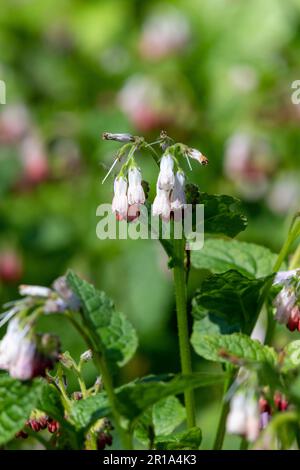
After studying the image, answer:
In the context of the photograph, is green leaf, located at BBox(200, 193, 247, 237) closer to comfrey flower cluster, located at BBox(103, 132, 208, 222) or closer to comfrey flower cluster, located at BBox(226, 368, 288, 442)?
comfrey flower cluster, located at BBox(103, 132, 208, 222)

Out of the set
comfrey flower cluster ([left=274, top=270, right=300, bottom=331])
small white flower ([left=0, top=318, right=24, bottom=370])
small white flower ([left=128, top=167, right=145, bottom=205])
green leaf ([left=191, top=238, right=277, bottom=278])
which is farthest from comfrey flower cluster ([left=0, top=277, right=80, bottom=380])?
green leaf ([left=191, top=238, right=277, bottom=278])

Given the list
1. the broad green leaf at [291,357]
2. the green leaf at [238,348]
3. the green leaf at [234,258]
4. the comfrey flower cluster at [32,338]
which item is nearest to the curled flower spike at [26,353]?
the comfrey flower cluster at [32,338]

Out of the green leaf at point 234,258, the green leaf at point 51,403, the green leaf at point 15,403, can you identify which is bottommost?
the green leaf at point 51,403

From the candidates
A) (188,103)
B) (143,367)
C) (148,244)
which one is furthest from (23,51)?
(143,367)

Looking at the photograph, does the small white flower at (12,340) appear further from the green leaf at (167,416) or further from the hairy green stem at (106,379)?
the green leaf at (167,416)

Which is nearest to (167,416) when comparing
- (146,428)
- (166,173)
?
(146,428)

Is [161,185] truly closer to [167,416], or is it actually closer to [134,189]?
[134,189]
